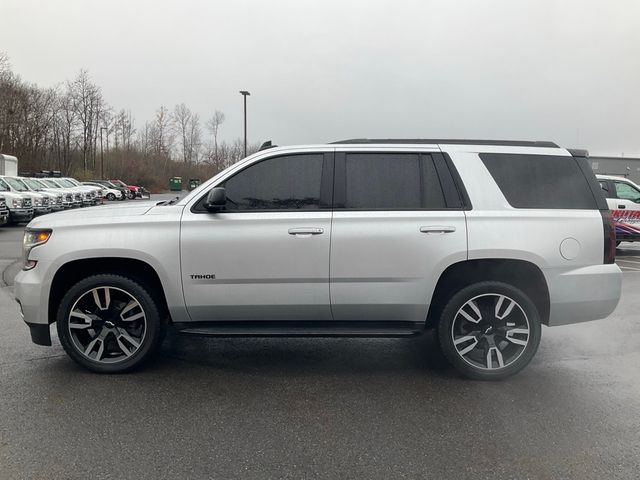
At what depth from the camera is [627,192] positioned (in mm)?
12531

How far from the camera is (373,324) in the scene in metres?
4.26

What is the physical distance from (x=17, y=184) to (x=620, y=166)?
41858 millimetres

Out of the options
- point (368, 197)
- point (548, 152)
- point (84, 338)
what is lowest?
point (84, 338)

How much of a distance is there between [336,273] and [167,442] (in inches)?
68.9

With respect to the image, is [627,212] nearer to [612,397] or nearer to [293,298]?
[612,397]

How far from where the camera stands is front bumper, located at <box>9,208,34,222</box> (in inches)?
725

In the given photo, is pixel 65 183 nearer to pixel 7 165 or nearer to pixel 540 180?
pixel 7 165

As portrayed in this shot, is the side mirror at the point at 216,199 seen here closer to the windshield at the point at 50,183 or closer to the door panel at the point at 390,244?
the door panel at the point at 390,244

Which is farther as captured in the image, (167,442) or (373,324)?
(373,324)

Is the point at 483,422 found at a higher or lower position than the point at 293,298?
lower

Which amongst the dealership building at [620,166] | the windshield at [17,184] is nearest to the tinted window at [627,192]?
the windshield at [17,184]

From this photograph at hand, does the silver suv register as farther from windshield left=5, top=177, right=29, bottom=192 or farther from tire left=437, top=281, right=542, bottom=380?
windshield left=5, top=177, right=29, bottom=192

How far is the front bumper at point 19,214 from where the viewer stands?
18.4m

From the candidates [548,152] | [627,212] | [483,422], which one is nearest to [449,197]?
[548,152]
